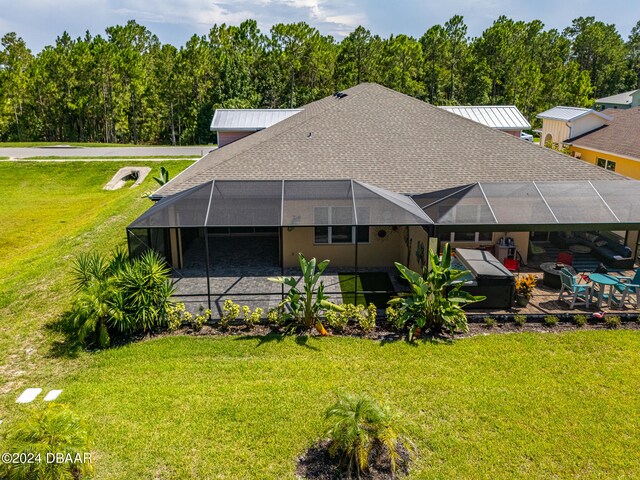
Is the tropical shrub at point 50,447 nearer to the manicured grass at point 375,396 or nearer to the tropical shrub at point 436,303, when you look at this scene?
the manicured grass at point 375,396

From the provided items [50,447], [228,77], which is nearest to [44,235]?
[50,447]

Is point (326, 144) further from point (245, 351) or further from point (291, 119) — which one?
point (245, 351)

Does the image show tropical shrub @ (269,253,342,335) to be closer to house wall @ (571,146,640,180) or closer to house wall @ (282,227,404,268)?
house wall @ (282,227,404,268)

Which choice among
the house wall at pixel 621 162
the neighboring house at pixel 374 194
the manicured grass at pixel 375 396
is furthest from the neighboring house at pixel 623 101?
the manicured grass at pixel 375 396

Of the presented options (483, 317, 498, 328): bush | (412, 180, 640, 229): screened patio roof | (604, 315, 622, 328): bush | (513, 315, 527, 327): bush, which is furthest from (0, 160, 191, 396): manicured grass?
(604, 315, 622, 328): bush

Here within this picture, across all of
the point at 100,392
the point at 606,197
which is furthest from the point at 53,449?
the point at 606,197

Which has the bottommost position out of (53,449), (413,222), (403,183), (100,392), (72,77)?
(100,392)
